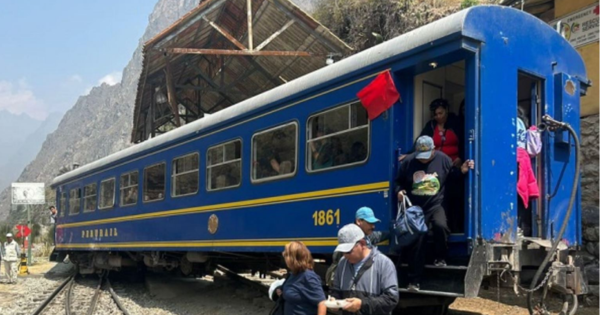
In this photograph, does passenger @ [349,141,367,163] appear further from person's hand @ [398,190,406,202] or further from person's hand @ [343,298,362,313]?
person's hand @ [343,298,362,313]

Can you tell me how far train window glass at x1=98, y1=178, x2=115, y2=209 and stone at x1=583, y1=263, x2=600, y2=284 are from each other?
947 cm

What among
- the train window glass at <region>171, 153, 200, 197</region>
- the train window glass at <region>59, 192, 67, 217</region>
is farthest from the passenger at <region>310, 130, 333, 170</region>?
the train window glass at <region>59, 192, 67, 217</region>

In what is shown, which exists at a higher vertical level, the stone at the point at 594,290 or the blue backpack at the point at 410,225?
the blue backpack at the point at 410,225

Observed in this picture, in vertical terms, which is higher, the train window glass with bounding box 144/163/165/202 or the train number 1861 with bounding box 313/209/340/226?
the train window glass with bounding box 144/163/165/202

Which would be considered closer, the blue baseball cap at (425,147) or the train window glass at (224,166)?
the blue baseball cap at (425,147)

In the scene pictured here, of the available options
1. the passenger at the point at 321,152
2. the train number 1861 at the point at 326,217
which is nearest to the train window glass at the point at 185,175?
the passenger at the point at 321,152

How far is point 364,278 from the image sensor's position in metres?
3.95

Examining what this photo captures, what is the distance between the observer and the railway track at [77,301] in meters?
10.8

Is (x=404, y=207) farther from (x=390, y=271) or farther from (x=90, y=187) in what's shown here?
(x=90, y=187)

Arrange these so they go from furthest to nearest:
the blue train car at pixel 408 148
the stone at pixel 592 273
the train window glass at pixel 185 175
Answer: the train window glass at pixel 185 175, the stone at pixel 592 273, the blue train car at pixel 408 148

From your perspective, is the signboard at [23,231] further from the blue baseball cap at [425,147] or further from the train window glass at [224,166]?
the blue baseball cap at [425,147]

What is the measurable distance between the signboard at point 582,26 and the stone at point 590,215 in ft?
7.87

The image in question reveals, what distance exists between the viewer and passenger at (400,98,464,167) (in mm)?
5879

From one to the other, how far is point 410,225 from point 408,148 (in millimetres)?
972
